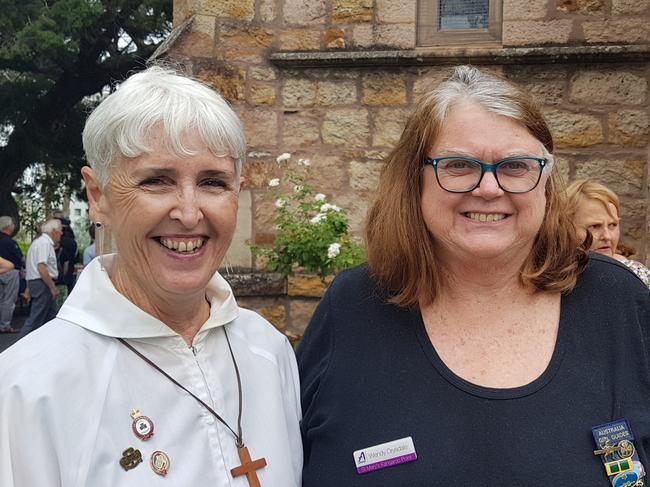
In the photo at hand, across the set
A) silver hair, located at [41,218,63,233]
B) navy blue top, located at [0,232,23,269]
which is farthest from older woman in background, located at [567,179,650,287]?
navy blue top, located at [0,232,23,269]

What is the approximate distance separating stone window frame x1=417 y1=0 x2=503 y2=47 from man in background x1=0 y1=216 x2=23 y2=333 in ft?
25.5

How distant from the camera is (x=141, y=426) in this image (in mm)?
1720

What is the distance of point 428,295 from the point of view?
2.16 metres

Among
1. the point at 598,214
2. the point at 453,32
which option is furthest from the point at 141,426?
the point at 453,32

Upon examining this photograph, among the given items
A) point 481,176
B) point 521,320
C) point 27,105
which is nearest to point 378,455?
point 521,320

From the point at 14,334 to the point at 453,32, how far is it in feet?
28.4

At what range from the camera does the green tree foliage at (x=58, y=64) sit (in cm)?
1499

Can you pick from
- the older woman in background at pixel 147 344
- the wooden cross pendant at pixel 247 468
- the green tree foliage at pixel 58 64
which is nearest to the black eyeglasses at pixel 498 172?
the older woman in background at pixel 147 344

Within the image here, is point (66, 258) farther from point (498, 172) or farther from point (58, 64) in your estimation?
point (498, 172)

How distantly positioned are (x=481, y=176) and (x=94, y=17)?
14.8 m

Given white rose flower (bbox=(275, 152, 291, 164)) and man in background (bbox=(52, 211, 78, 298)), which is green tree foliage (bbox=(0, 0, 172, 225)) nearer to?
man in background (bbox=(52, 211, 78, 298))

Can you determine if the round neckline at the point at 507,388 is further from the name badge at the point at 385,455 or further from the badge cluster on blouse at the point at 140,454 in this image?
the badge cluster on blouse at the point at 140,454

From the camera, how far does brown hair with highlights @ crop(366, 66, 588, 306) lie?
Answer: 2.05 m

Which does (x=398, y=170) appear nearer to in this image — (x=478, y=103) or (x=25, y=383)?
(x=478, y=103)
